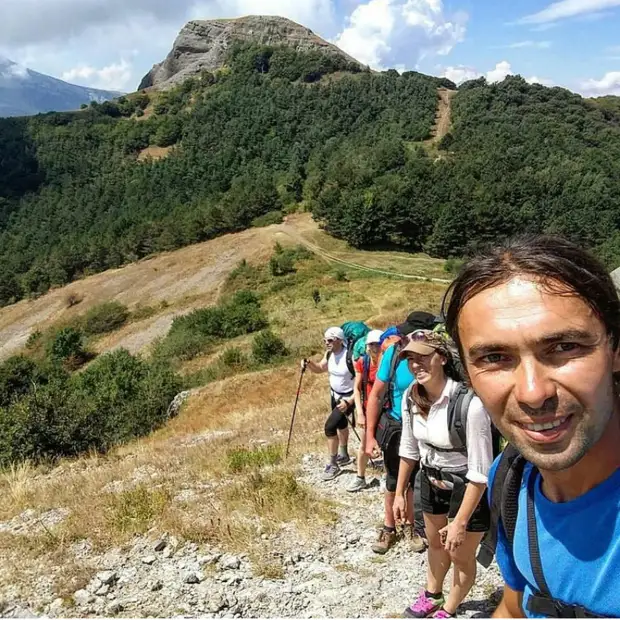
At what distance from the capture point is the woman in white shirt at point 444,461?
2.98 metres

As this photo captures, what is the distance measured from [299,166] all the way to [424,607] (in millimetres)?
73403

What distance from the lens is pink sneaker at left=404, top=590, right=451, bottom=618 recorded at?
143 inches

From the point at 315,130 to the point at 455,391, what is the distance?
3431 inches

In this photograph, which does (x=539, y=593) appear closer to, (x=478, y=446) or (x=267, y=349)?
(x=478, y=446)

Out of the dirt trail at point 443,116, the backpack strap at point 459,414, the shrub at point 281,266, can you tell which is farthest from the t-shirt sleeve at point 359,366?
the dirt trail at point 443,116

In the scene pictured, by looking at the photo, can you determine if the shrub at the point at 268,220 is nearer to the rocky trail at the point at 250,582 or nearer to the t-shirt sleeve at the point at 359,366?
the t-shirt sleeve at the point at 359,366

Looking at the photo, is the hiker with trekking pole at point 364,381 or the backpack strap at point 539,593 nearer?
the backpack strap at point 539,593

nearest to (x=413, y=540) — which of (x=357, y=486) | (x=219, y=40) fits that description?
(x=357, y=486)

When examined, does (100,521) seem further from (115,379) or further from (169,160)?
(169,160)

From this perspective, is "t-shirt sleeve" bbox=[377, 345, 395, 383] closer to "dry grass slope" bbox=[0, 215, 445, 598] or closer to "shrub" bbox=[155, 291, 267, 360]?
"dry grass slope" bbox=[0, 215, 445, 598]

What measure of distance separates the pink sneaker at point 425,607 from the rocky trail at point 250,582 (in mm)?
215

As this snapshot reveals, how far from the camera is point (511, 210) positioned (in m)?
52.2

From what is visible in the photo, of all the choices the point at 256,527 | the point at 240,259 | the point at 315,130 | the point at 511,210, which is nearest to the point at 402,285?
the point at 240,259

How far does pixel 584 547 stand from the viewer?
1.32 m
